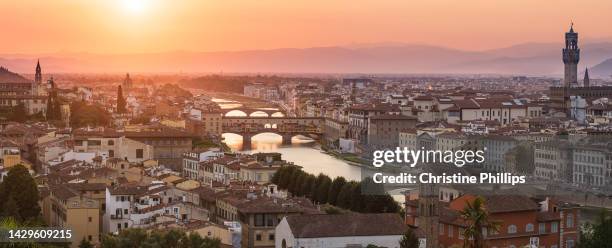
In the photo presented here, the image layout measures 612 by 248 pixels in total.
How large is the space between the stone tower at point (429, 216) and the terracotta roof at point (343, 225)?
290 mm

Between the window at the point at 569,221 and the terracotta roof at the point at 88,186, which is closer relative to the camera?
the window at the point at 569,221

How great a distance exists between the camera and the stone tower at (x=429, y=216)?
8.43 metres

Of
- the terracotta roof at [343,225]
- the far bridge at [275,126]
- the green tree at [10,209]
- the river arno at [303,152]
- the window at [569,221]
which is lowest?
the river arno at [303,152]

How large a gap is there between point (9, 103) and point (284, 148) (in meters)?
5.58

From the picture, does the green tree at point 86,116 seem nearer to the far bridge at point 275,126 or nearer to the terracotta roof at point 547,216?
the far bridge at point 275,126

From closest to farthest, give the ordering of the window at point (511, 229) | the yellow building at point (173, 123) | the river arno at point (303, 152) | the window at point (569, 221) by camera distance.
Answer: the window at point (511, 229) → the window at point (569, 221) → the river arno at point (303, 152) → the yellow building at point (173, 123)

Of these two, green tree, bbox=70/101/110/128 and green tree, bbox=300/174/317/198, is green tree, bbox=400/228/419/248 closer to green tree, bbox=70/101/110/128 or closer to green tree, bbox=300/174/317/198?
green tree, bbox=300/174/317/198

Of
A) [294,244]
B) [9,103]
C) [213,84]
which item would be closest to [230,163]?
[294,244]

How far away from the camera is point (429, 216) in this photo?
27.8ft

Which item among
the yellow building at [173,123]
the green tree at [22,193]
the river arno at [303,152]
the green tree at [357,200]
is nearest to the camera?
the green tree at [22,193]

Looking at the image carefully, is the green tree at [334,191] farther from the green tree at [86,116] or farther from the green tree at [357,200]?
the green tree at [86,116]

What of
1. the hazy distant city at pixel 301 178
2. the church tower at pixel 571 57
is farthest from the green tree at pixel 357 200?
the church tower at pixel 571 57

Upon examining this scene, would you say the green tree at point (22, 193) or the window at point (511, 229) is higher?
the green tree at point (22, 193)

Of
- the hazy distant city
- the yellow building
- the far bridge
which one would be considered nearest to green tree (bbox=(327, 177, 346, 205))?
the hazy distant city
